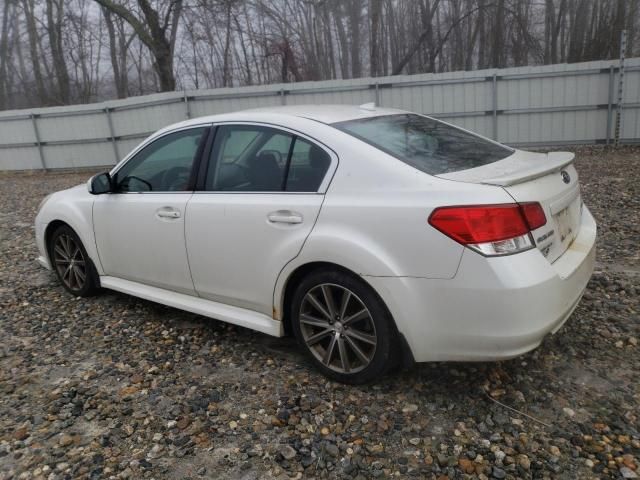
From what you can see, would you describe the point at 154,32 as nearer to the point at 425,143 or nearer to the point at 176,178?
the point at 176,178

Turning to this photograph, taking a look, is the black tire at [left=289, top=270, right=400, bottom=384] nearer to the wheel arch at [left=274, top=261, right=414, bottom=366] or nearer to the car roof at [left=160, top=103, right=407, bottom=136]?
the wheel arch at [left=274, top=261, right=414, bottom=366]

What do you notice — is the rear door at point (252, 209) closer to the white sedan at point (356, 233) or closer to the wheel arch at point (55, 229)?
the white sedan at point (356, 233)

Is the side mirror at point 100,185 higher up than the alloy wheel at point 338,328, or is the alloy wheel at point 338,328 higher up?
the side mirror at point 100,185

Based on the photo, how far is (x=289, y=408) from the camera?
2887 millimetres

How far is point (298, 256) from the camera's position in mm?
2934

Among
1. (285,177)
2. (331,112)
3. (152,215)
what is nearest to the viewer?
(285,177)

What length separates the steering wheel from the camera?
366 centimetres

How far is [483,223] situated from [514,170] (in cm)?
57

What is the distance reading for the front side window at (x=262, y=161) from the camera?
3.04 m

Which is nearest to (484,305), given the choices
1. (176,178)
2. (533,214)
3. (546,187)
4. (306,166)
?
(533,214)

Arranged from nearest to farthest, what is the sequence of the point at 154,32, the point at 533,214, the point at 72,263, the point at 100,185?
the point at 533,214 < the point at 100,185 < the point at 72,263 < the point at 154,32

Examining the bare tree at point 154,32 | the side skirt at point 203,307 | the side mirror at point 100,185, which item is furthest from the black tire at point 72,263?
the bare tree at point 154,32

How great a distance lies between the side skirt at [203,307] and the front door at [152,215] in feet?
0.18

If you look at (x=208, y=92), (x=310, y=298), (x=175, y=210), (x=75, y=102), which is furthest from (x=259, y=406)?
(x=75, y=102)
